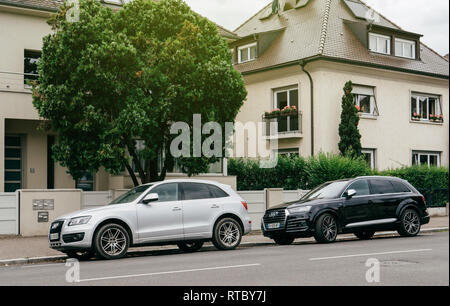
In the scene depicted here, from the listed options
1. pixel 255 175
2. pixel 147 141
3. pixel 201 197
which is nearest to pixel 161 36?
pixel 147 141

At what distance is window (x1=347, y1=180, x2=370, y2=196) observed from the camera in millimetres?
16469

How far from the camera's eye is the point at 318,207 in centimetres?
1562

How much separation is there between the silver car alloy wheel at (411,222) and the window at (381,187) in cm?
77

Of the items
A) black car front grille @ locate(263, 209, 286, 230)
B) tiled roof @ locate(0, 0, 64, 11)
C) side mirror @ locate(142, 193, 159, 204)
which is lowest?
black car front grille @ locate(263, 209, 286, 230)

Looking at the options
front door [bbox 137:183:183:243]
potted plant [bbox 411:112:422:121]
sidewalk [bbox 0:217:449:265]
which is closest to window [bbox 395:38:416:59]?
potted plant [bbox 411:112:422:121]

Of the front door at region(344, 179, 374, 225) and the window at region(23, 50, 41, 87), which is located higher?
the window at region(23, 50, 41, 87)

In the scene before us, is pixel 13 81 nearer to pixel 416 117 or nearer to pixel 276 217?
pixel 276 217

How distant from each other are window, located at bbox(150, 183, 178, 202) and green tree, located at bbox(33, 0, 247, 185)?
269cm

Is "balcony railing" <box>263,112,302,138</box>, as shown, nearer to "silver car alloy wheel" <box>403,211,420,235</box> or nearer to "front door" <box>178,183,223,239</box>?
"silver car alloy wheel" <box>403,211,420,235</box>

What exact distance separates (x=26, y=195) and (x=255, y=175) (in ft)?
32.2

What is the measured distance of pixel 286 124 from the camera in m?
30.4

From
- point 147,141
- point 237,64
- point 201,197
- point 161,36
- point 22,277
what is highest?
point 237,64

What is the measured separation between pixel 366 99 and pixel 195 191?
1862cm
